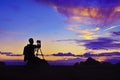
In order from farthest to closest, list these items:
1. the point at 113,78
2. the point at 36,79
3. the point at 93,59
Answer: the point at 93,59 → the point at 113,78 → the point at 36,79

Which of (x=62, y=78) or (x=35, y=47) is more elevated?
(x=35, y=47)

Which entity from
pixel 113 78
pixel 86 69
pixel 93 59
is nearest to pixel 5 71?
pixel 86 69

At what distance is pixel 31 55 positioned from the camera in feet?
57.7

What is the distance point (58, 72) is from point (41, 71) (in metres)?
1.08

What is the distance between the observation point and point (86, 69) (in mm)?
17609

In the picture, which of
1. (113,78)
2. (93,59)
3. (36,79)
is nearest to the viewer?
(36,79)

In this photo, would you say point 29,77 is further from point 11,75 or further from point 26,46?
point 26,46

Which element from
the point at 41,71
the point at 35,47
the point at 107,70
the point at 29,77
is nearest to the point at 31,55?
the point at 35,47

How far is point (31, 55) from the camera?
693 inches

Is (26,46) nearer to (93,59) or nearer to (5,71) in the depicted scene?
(5,71)

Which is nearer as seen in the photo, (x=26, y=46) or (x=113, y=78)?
(x=113, y=78)

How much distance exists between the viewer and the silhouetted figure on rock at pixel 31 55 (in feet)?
57.1

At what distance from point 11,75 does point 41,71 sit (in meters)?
1.93

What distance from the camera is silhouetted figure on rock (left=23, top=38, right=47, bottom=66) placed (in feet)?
57.1
